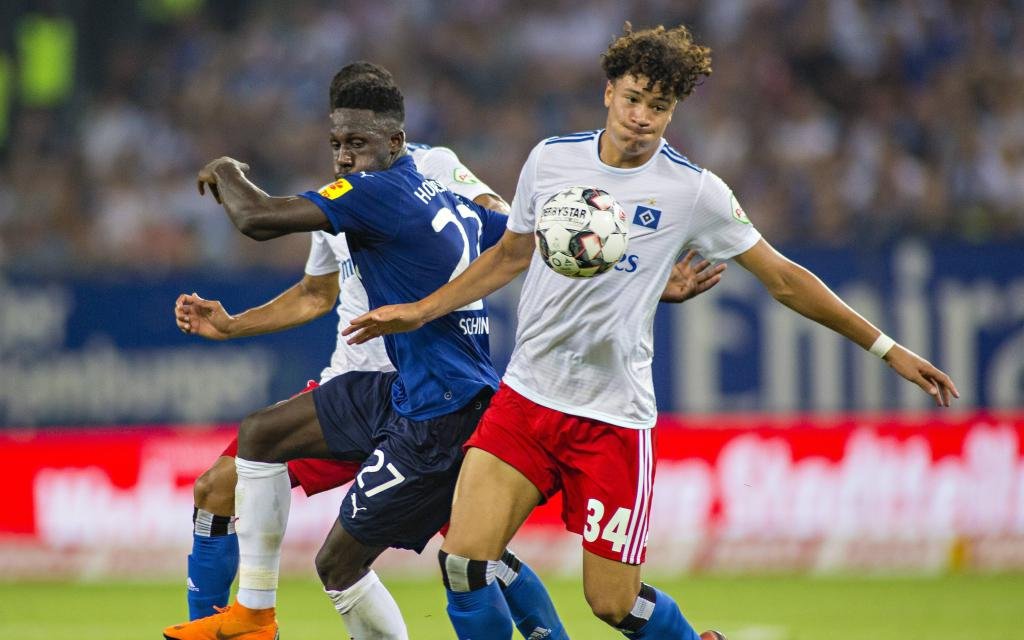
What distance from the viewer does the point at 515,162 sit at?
13992 mm

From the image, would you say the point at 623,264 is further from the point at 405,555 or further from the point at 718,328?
the point at 718,328

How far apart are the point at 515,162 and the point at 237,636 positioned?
8418mm

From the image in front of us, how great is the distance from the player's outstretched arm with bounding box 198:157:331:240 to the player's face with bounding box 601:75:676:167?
42.7 inches

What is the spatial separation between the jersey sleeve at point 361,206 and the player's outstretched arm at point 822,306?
131 centimetres

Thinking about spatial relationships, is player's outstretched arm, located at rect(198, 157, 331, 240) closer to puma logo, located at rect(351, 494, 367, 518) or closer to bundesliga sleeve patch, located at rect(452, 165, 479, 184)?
puma logo, located at rect(351, 494, 367, 518)

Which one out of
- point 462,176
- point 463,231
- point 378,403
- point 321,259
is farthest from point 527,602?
point 462,176

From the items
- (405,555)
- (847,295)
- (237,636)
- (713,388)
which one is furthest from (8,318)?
(237,636)

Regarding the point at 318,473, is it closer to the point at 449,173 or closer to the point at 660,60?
the point at 449,173

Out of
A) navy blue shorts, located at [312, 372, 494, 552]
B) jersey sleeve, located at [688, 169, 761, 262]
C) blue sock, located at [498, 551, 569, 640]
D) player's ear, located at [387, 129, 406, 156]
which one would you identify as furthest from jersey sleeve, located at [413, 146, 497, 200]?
blue sock, located at [498, 551, 569, 640]

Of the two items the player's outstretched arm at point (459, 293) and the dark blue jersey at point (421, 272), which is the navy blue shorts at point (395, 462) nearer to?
the dark blue jersey at point (421, 272)

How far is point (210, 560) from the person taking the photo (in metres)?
6.30

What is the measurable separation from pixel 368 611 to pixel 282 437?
0.76m

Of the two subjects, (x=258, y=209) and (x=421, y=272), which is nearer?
(x=258, y=209)

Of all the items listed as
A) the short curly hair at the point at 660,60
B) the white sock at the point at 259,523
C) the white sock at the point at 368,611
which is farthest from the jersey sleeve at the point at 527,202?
the white sock at the point at 368,611
